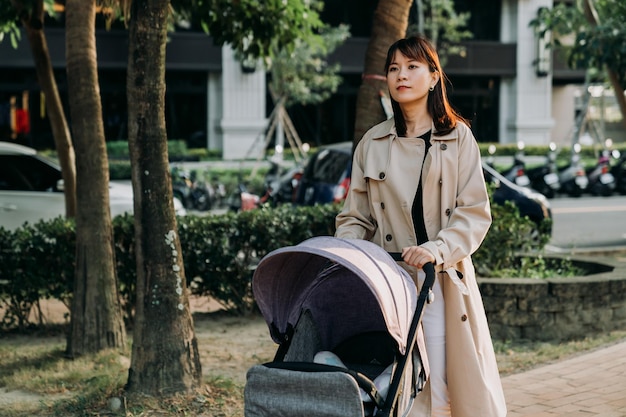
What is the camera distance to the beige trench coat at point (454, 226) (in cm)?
371

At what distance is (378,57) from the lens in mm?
7723

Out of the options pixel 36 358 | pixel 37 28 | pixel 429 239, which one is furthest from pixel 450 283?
pixel 37 28

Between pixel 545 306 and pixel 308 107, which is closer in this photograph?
pixel 545 306

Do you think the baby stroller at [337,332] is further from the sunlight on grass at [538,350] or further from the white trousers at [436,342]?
the sunlight on grass at [538,350]

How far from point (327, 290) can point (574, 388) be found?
292 cm

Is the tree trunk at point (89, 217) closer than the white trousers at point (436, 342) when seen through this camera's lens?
No

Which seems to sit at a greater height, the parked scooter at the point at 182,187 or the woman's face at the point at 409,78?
the woman's face at the point at 409,78

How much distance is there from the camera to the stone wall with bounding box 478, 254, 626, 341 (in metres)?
7.63

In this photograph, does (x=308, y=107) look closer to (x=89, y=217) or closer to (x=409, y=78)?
(x=89, y=217)

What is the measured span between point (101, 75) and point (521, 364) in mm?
22337

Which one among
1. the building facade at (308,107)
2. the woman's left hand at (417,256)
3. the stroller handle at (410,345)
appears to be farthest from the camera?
the building facade at (308,107)

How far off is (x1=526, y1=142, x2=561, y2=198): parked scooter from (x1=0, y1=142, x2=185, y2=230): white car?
12.9 meters

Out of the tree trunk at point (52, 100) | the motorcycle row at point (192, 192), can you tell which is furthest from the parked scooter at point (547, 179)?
the tree trunk at point (52, 100)

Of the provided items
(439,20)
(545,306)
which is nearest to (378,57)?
(545,306)
